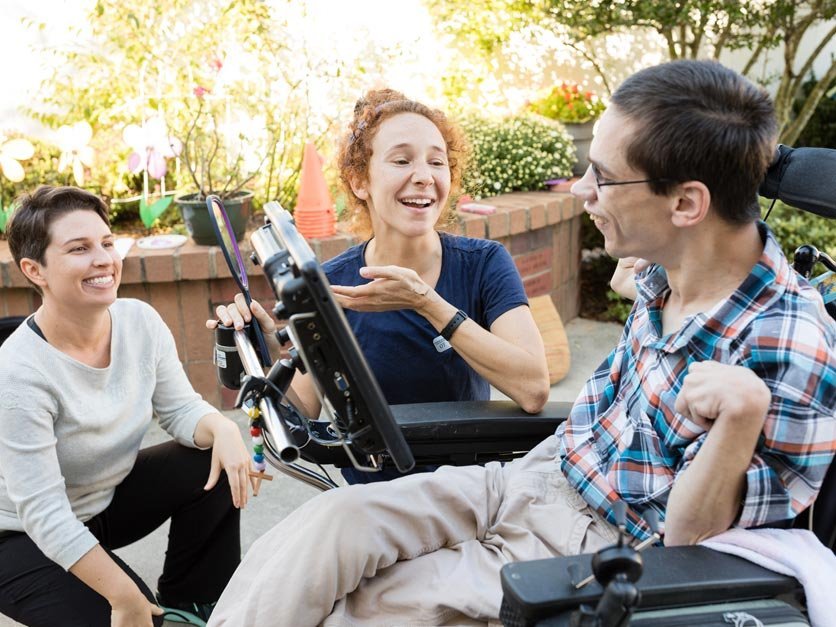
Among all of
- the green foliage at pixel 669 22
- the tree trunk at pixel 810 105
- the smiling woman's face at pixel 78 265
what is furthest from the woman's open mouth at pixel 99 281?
the tree trunk at pixel 810 105

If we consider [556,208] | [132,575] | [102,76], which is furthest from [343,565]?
[102,76]

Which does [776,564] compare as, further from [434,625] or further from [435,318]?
[435,318]

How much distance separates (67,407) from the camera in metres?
1.92

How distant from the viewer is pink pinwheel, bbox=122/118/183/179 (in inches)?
145

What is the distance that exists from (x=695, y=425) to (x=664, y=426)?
0.31ft

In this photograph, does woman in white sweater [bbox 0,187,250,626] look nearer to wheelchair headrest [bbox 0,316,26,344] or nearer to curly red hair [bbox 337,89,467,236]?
wheelchair headrest [bbox 0,316,26,344]

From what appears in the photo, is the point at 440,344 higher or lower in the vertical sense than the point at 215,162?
lower

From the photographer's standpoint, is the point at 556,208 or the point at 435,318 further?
the point at 556,208

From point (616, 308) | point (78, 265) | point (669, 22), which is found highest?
point (669, 22)

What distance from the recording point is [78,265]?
1.93m

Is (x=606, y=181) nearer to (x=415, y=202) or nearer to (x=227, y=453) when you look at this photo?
(x=415, y=202)

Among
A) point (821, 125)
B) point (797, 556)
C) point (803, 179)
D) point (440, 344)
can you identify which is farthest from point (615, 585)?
point (821, 125)

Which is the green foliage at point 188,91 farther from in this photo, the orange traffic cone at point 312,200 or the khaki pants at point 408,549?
the khaki pants at point 408,549

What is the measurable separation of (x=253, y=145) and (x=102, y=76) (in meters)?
0.81
